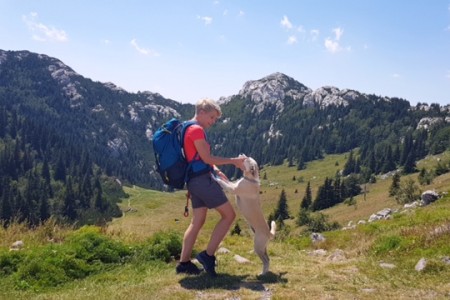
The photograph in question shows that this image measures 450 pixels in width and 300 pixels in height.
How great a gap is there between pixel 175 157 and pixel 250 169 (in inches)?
58.1

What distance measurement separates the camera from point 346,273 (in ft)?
29.4

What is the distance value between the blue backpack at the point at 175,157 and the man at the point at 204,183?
0.06 ft

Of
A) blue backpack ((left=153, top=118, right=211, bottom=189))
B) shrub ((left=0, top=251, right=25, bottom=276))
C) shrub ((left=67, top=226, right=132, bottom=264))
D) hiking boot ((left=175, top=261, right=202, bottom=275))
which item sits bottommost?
shrub ((left=0, top=251, right=25, bottom=276))

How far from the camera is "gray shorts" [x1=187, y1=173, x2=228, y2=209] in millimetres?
8125

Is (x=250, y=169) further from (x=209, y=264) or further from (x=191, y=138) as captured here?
(x=209, y=264)

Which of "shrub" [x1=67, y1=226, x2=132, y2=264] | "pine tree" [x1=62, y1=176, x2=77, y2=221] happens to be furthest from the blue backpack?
"pine tree" [x1=62, y1=176, x2=77, y2=221]

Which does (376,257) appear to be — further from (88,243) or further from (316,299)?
(88,243)

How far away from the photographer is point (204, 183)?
8156 millimetres

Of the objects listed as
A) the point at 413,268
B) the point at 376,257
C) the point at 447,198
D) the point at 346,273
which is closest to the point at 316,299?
the point at 346,273

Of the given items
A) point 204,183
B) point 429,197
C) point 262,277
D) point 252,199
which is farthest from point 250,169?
point 429,197

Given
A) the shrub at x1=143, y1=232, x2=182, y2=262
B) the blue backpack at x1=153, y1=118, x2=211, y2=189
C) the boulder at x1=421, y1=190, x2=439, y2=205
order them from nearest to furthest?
the blue backpack at x1=153, y1=118, x2=211, y2=189 < the shrub at x1=143, y1=232, x2=182, y2=262 < the boulder at x1=421, y1=190, x2=439, y2=205

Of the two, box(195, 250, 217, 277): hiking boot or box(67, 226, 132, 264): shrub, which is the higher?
box(195, 250, 217, 277): hiking boot

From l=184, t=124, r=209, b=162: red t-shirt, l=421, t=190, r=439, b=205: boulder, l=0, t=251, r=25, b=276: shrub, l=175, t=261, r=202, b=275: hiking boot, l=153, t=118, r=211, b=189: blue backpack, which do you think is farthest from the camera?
l=421, t=190, r=439, b=205: boulder

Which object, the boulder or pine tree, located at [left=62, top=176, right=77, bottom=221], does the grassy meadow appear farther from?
pine tree, located at [left=62, top=176, right=77, bottom=221]
